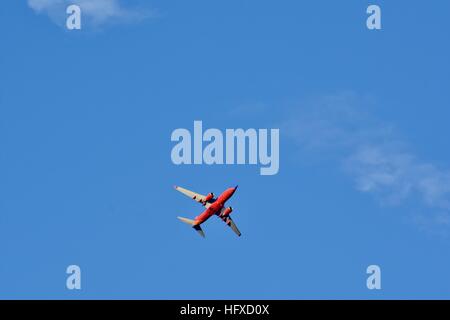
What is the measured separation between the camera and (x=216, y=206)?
611 feet

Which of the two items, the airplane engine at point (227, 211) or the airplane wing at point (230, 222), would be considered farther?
the airplane wing at point (230, 222)

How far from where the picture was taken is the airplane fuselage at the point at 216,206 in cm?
18185

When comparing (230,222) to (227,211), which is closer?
(227,211)

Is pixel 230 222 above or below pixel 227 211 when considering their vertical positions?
below

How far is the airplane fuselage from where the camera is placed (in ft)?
597

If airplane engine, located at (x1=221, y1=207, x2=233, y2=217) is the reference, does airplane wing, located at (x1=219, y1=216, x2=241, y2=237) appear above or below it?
below

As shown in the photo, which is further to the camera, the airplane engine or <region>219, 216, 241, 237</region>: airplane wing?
<region>219, 216, 241, 237</region>: airplane wing

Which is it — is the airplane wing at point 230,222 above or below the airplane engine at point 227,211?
below
